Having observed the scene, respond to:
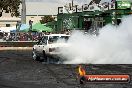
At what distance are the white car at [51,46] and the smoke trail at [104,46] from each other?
0.42m

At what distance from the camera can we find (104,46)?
20234 millimetres

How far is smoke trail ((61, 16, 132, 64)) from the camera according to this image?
1905 cm

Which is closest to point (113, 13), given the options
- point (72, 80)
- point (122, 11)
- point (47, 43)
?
point (122, 11)

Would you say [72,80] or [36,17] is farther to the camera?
[36,17]

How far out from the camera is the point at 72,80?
14453 millimetres

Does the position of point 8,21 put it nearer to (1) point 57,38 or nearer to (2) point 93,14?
(2) point 93,14

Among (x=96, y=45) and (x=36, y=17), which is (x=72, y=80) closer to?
(x=96, y=45)

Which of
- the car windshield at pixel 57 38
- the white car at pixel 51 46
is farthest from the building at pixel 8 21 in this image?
the car windshield at pixel 57 38

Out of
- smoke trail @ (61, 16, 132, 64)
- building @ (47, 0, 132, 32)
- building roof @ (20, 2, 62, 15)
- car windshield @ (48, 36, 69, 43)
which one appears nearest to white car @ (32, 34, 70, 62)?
car windshield @ (48, 36, 69, 43)

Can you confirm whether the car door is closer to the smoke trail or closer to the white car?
the white car

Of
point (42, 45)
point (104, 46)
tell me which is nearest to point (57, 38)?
point (42, 45)

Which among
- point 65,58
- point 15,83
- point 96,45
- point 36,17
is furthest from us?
point 36,17

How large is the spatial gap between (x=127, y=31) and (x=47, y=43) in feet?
22.0

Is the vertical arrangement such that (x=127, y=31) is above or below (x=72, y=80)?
above
